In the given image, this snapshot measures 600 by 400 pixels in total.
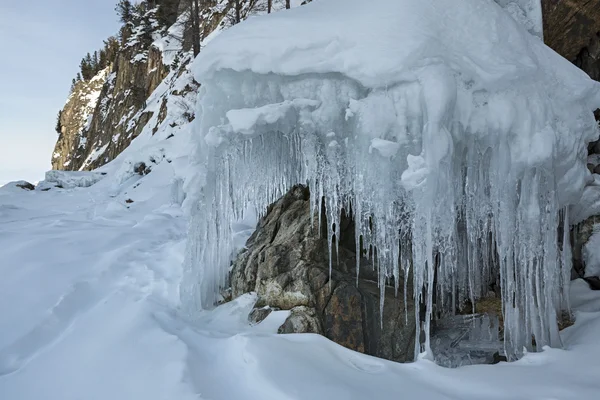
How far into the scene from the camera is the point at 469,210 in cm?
394

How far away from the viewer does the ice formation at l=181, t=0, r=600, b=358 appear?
325 cm

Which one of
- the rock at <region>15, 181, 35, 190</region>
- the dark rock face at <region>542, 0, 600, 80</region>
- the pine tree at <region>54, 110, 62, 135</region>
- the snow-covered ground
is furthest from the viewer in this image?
the pine tree at <region>54, 110, 62, 135</region>

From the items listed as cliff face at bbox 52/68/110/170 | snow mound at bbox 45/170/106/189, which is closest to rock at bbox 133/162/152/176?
snow mound at bbox 45/170/106/189

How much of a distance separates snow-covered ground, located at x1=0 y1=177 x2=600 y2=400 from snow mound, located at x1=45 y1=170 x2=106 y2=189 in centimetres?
1019

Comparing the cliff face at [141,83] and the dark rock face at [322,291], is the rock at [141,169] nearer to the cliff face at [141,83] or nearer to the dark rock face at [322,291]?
the cliff face at [141,83]

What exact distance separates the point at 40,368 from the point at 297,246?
7.99ft

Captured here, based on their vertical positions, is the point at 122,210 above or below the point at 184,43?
below

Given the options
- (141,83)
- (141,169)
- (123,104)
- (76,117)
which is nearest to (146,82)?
(141,83)

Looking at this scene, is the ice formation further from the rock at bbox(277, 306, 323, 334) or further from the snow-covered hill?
the rock at bbox(277, 306, 323, 334)

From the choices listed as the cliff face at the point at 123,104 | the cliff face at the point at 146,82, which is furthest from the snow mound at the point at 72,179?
the cliff face at the point at 123,104

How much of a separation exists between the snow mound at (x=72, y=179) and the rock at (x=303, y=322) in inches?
514

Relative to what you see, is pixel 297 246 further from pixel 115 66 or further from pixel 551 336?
pixel 115 66

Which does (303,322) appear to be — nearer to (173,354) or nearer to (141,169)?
(173,354)

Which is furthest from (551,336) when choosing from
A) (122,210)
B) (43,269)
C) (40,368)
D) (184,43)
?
(184,43)
